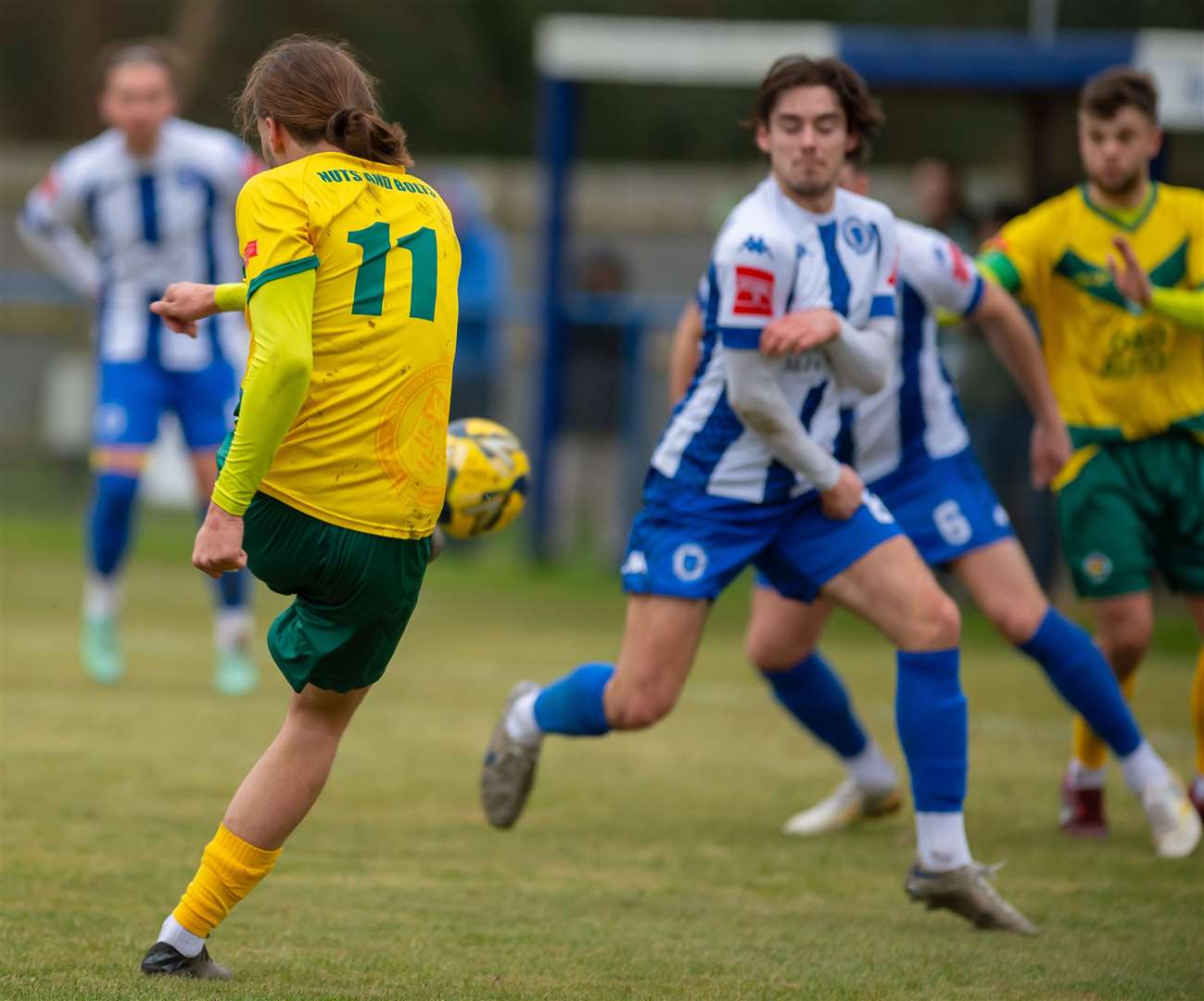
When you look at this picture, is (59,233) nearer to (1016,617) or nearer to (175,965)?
(1016,617)

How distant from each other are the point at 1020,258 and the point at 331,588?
2917mm

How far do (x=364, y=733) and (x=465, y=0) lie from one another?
20611 millimetres

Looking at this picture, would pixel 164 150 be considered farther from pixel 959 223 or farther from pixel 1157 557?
pixel 959 223

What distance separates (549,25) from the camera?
1285 centimetres

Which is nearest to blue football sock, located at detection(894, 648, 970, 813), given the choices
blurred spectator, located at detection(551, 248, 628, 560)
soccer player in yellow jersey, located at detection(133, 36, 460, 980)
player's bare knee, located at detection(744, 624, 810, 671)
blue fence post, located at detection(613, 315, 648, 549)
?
player's bare knee, located at detection(744, 624, 810, 671)

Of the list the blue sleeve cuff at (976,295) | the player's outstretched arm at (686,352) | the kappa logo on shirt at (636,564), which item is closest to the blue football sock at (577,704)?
the kappa logo on shirt at (636,564)

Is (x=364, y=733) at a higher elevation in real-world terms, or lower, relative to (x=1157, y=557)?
lower

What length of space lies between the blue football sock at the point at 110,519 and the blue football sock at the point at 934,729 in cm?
442

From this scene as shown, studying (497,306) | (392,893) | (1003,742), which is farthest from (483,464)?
(497,306)

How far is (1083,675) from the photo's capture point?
5785 millimetres

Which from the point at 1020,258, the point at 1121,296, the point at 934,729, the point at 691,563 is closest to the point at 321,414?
the point at 691,563

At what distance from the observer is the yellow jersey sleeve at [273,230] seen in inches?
151

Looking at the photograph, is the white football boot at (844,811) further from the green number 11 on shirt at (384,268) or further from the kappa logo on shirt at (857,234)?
the green number 11 on shirt at (384,268)

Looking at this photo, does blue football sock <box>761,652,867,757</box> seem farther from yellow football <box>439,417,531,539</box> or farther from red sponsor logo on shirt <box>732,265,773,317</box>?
red sponsor logo on shirt <box>732,265,773,317</box>
